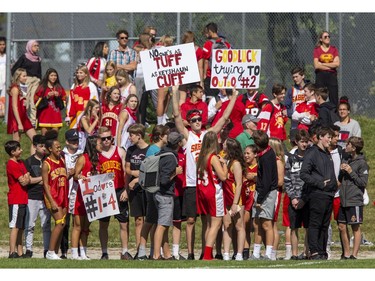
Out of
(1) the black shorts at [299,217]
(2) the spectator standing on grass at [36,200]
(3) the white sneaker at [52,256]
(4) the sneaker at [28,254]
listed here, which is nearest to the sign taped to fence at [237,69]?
(1) the black shorts at [299,217]

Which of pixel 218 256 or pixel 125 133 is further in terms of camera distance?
pixel 125 133

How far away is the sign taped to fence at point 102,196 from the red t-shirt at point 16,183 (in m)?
1.34

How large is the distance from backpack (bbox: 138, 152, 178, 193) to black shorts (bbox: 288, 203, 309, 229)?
7.48 ft

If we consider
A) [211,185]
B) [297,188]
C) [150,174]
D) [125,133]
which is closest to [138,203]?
[150,174]

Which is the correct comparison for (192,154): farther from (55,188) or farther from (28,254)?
(28,254)

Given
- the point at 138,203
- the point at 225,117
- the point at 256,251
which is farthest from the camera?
the point at 225,117

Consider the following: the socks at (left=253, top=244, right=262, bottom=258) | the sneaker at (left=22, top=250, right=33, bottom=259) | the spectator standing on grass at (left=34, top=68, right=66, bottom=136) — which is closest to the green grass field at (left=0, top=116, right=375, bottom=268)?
the sneaker at (left=22, top=250, right=33, bottom=259)

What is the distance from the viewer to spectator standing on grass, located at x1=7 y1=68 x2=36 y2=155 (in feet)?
88.0

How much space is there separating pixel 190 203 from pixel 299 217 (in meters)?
1.70

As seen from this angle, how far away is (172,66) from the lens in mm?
23750

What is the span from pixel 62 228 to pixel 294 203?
3.48m

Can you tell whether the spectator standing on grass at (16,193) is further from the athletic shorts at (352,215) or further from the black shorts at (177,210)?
the athletic shorts at (352,215)

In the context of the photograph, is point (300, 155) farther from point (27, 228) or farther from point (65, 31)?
point (65, 31)

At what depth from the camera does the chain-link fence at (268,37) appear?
99.6ft
